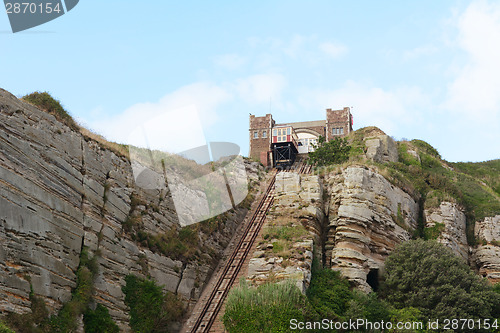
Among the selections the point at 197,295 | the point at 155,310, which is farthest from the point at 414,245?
the point at 155,310

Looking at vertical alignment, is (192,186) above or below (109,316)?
above

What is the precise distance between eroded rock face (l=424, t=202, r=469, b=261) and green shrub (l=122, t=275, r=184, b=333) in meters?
16.3

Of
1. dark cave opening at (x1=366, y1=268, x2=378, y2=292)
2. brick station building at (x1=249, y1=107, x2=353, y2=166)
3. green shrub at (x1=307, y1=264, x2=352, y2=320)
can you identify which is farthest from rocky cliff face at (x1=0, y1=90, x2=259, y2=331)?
brick station building at (x1=249, y1=107, x2=353, y2=166)

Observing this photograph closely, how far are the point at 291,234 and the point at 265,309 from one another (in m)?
6.03

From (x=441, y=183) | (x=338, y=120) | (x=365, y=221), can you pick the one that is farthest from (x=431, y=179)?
(x=338, y=120)

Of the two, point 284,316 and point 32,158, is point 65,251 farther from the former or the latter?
point 284,316

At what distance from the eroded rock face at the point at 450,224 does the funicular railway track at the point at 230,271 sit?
9663 millimetres

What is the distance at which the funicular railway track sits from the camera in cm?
2531

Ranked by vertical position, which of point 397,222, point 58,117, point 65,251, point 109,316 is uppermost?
point 58,117

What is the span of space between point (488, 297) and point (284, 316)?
999 centimetres

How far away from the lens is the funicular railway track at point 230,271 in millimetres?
25312

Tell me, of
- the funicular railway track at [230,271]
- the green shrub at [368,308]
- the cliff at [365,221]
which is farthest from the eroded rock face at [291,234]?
the green shrub at [368,308]

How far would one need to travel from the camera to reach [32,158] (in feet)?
69.7

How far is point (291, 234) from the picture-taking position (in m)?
28.9
